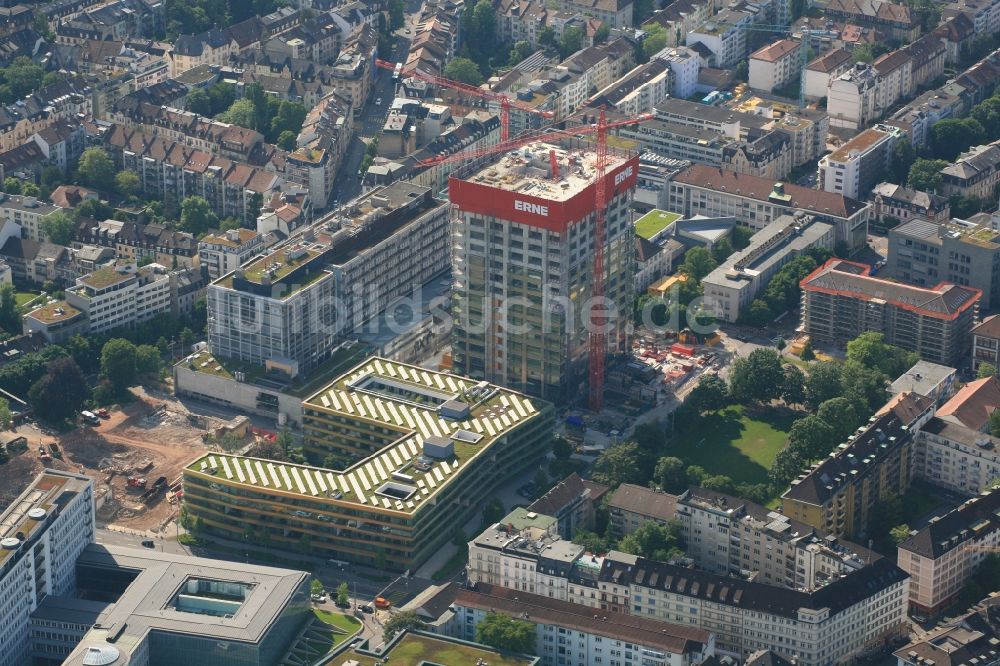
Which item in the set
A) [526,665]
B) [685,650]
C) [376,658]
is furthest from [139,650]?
[685,650]

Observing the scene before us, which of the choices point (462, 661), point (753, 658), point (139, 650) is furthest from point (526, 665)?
point (139, 650)

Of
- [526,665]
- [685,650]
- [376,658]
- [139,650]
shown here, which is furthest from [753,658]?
[139,650]

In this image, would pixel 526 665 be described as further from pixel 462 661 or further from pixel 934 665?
pixel 934 665

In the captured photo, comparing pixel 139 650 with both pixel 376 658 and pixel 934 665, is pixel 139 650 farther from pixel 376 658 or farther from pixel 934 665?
pixel 934 665

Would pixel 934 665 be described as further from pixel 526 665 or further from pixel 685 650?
pixel 526 665

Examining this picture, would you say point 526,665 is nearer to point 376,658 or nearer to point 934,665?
point 376,658
